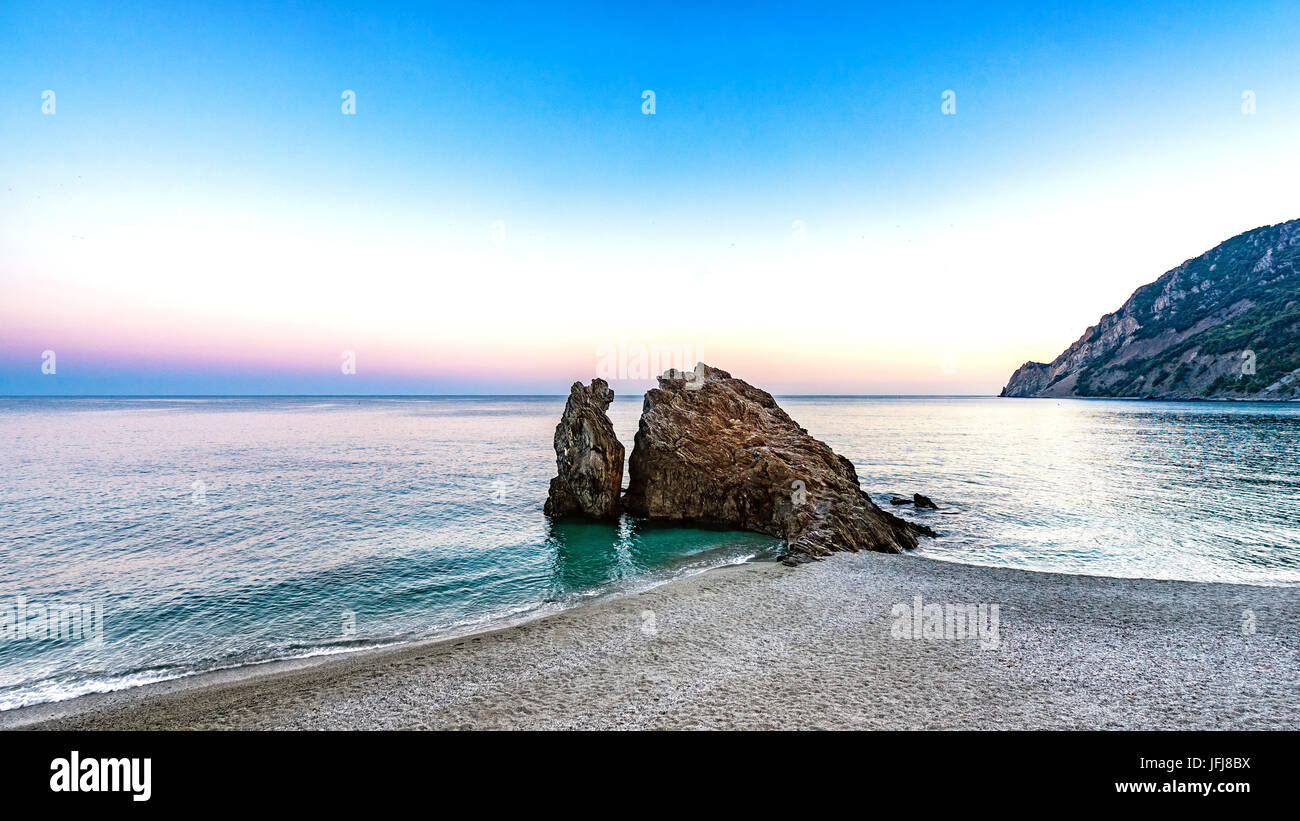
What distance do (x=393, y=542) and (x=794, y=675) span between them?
2528 centimetres

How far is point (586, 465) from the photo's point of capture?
35594 millimetres

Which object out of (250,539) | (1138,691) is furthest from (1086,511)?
(250,539)

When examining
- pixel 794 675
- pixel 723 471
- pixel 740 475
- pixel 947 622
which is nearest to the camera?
pixel 794 675

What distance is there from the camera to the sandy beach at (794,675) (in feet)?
36.2

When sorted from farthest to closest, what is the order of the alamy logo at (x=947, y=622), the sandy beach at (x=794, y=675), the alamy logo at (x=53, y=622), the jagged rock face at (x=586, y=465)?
the jagged rock face at (x=586, y=465), the alamy logo at (x=53, y=622), the alamy logo at (x=947, y=622), the sandy beach at (x=794, y=675)

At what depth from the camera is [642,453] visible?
36.4m

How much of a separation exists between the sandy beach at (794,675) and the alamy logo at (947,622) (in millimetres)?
177
